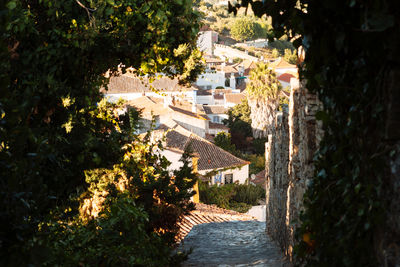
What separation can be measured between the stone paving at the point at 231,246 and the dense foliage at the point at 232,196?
16348 mm

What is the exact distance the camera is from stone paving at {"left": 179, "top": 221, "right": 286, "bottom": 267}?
32.4ft

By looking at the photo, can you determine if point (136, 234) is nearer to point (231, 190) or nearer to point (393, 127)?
point (393, 127)

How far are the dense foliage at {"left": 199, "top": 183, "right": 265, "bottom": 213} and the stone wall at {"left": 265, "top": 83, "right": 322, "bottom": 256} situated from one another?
1996cm

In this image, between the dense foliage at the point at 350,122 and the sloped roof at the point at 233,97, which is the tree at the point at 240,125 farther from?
the dense foliage at the point at 350,122

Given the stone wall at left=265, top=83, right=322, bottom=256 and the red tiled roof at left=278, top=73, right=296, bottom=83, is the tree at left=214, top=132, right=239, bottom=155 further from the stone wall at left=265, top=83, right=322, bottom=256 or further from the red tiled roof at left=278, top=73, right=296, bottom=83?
the red tiled roof at left=278, top=73, right=296, bottom=83

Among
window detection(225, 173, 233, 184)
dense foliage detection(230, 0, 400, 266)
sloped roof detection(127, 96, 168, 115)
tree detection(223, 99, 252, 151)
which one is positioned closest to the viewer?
dense foliage detection(230, 0, 400, 266)

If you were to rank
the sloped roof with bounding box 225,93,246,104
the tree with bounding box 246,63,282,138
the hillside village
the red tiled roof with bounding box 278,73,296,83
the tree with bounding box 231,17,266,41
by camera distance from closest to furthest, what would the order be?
1. the hillside village
2. the tree with bounding box 246,63,282,138
3. the sloped roof with bounding box 225,93,246,104
4. the red tiled roof with bounding box 278,73,296,83
5. the tree with bounding box 231,17,266,41

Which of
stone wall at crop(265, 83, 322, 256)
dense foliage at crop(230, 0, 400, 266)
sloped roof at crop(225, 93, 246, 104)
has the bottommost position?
sloped roof at crop(225, 93, 246, 104)

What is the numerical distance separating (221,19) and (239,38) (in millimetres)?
12708

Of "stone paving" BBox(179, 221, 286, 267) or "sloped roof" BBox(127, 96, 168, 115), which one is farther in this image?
"sloped roof" BBox(127, 96, 168, 115)

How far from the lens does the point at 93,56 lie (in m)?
7.86

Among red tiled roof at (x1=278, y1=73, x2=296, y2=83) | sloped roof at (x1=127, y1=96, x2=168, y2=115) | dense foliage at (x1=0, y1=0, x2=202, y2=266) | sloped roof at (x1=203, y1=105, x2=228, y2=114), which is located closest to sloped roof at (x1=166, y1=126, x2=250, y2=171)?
sloped roof at (x1=127, y1=96, x2=168, y2=115)

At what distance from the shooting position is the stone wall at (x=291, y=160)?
6.47 m

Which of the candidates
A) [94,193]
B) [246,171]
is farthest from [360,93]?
[246,171]
